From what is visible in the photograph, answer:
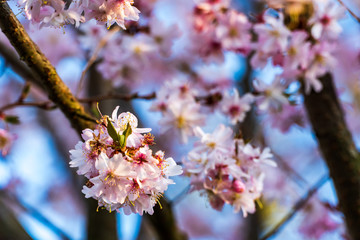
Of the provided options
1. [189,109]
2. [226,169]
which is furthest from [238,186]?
[189,109]

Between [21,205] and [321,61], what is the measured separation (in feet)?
5.60

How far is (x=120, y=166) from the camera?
1.02 metres

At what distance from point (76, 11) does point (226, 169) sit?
738 mm

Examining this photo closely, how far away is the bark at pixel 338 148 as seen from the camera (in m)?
1.91

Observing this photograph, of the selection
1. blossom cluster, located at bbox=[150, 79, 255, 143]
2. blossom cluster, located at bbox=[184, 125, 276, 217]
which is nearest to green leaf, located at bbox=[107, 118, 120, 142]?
blossom cluster, located at bbox=[184, 125, 276, 217]

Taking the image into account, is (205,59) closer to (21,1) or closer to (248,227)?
(248,227)

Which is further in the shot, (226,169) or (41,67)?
(226,169)

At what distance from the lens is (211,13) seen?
8.34ft

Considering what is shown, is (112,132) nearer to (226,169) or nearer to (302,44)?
(226,169)

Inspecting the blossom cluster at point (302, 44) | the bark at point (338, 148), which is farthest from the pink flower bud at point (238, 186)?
the blossom cluster at point (302, 44)

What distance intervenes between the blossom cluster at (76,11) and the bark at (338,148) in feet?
4.23

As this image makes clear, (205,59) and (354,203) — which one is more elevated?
(205,59)

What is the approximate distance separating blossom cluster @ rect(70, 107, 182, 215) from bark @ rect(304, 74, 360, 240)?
1.16 meters

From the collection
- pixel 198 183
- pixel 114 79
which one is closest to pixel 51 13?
pixel 198 183
